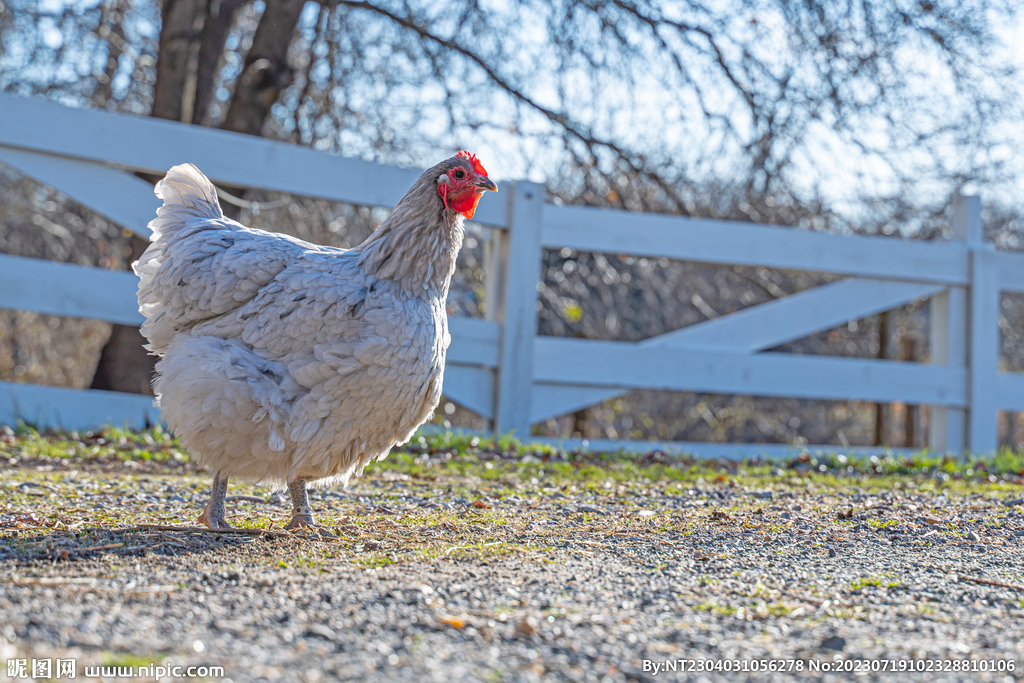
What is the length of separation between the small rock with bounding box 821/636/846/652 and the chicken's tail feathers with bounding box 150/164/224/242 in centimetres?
301

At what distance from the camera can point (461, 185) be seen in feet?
10.8

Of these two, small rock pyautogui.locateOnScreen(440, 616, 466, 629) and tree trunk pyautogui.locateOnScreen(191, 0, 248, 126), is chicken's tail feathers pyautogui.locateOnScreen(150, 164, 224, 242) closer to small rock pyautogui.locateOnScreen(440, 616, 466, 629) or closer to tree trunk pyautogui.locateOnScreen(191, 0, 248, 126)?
small rock pyautogui.locateOnScreen(440, 616, 466, 629)

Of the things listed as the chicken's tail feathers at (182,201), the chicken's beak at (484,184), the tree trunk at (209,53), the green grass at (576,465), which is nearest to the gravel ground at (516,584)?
the green grass at (576,465)

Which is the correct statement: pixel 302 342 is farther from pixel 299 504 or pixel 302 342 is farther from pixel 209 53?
pixel 209 53

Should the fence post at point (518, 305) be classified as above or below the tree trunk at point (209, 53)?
below

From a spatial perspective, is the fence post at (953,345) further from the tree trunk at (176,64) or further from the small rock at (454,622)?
the tree trunk at (176,64)

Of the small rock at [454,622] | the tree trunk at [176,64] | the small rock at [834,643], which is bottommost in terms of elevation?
the small rock at [454,622]

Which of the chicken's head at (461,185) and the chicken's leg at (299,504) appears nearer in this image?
the chicken's leg at (299,504)

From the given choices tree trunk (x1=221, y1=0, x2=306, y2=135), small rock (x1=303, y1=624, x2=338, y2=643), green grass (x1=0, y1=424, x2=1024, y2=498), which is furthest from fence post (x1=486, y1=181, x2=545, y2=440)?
small rock (x1=303, y1=624, x2=338, y2=643)

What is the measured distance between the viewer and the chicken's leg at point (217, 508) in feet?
9.92

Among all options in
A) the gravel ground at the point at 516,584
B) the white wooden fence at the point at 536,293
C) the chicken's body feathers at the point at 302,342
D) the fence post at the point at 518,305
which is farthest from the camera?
the fence post at the point at 518,305

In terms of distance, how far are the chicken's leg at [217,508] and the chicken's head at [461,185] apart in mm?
1371

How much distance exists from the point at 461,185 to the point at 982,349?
16.7 feet

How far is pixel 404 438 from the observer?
10.4 ft
